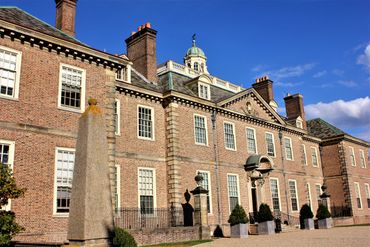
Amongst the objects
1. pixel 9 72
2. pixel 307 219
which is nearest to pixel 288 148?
pixel 307 219

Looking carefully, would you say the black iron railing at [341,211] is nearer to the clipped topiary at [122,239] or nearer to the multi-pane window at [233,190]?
the multi-pane window at [233,190]

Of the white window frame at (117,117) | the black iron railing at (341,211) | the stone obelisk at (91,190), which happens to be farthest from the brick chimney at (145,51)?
the black iron railing at (341,211)

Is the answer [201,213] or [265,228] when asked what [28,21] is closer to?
[201,213]

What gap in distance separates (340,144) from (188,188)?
21.6 m

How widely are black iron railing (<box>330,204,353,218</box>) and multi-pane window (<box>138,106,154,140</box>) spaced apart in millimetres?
23111

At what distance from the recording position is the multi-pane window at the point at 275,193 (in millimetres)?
28016

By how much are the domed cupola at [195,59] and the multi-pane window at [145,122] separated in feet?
143

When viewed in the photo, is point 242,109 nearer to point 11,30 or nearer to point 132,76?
point 132,76

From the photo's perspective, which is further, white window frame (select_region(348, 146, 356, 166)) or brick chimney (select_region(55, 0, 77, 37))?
white window frame (select_region(348, 146, 356, 166))

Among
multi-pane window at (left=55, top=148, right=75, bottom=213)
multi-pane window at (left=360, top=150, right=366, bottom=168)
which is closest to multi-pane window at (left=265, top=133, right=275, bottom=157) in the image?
multi-pane window at (left=360, top=150, right=366, bottom=168)

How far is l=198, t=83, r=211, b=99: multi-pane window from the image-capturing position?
25.3 m

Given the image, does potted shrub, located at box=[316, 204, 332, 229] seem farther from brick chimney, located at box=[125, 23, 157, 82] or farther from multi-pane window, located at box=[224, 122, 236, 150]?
brick chimney, located at box=[125, 23, 157, 82]

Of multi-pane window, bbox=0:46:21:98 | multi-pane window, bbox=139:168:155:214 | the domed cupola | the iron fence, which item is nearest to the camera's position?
multi-pane window, bbox=0:46:21:98

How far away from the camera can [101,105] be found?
56.4 ft
